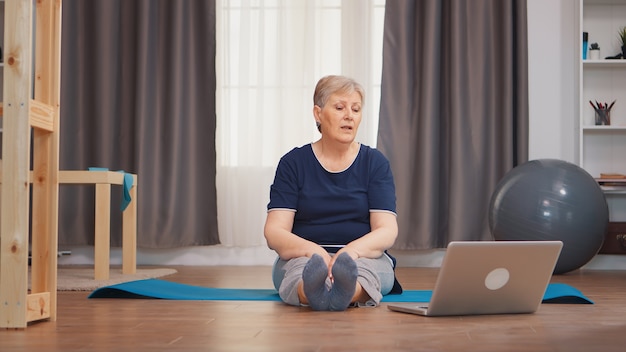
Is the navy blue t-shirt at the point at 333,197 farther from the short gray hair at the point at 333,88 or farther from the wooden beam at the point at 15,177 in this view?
the wooden beam at the point at 15,177

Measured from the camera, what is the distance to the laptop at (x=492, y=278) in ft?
7.66

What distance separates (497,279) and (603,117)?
288 centimetres

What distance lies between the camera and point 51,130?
94.6 inches

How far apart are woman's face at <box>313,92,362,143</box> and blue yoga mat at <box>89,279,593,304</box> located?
592 mm

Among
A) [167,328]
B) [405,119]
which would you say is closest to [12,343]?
[167,328]

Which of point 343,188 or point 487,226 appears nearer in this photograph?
point 343,188

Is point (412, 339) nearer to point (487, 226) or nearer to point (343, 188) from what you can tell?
point (343, 188)

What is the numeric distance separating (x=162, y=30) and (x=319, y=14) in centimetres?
97

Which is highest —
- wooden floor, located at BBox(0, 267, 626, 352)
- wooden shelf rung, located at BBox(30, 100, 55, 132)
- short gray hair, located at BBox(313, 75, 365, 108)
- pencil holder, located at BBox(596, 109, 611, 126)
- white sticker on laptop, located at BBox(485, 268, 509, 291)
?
pencil holder, located at BBox(596, 109, 611, 126)

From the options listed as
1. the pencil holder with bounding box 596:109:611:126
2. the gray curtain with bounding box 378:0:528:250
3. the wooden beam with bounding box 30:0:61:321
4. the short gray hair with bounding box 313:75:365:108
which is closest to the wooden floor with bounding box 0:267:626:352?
the wooden beam with bounding box 30:0:61:321

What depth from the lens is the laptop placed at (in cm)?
233

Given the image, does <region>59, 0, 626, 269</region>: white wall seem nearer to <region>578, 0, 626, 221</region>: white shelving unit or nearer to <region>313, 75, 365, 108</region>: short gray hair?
<region>578, 0, 626, 221</region>: white shelving unit

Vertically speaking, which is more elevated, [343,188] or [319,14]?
[319,14]

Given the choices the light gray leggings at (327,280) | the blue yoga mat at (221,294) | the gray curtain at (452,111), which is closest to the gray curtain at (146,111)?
the gray curtain at (452,111)
